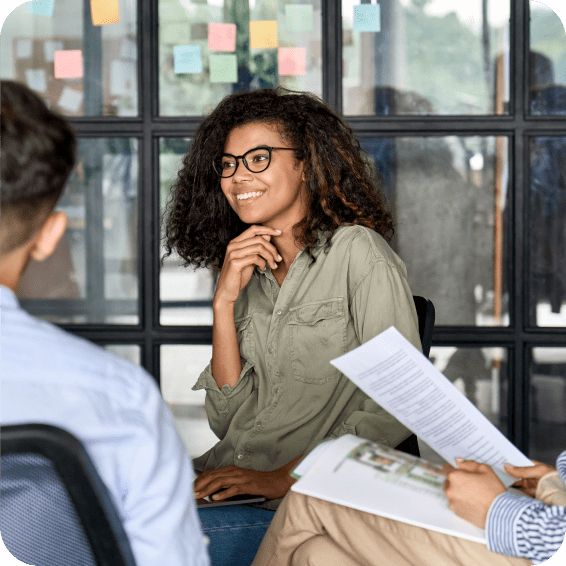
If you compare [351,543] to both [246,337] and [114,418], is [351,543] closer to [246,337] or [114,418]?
[114,418]

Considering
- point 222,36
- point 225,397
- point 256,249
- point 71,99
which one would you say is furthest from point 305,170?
point 71,99

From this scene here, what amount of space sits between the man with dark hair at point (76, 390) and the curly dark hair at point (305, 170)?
1047 mm

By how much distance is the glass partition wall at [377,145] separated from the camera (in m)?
2.69

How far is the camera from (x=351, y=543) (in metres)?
1.02

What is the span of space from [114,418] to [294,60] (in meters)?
2.35

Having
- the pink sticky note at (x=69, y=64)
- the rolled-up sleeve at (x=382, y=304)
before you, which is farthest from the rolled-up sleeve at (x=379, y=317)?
the pink sticky note at (x=69, y=64)

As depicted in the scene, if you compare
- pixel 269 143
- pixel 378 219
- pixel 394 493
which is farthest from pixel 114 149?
pixel 394 493

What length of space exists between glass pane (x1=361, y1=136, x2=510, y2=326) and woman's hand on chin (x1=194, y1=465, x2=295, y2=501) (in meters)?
1.50

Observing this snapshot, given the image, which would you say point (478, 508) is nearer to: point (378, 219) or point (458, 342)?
point (378, 219)

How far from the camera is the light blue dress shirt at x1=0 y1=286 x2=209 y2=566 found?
0.61 metres

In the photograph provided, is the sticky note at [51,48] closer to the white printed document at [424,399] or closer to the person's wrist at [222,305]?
the person's wrist at [222,305]

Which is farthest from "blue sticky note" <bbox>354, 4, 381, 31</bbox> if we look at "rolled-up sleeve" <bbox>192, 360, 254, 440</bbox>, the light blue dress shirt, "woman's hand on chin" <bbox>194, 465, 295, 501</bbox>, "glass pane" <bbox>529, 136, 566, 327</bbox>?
the light blue dress shirt

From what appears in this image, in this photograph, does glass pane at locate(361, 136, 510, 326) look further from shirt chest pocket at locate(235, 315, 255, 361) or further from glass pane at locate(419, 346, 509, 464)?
shirt chest pocket at locate(235, 315, 255, 361)

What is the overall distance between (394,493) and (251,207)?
980 mm
